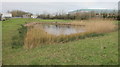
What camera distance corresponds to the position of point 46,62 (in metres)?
3.23

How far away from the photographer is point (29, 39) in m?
5.91

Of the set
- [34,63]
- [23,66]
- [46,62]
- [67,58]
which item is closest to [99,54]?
[67,58]

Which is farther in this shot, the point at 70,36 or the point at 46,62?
the point at 70,36

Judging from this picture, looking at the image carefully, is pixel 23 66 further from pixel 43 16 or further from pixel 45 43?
pixel 43 16

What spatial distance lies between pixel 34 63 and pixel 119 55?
216cm

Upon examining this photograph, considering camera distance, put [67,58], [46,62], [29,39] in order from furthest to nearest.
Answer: [29,39]
[67,58]
[46,62]

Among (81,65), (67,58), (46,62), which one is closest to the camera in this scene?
(81,65)

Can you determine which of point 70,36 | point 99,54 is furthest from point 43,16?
point 99,54

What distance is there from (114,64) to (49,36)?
13.0ft

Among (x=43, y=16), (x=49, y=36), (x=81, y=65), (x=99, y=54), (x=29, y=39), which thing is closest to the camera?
(x=81, y=65)

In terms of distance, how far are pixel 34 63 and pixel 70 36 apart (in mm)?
4270

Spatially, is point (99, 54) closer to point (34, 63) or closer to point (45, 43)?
point (34, 63)

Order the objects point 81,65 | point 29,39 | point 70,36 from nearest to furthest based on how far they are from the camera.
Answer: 1. point 81,65
2. point 29,39
3. point 70,36

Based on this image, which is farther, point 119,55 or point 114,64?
point 119,55
